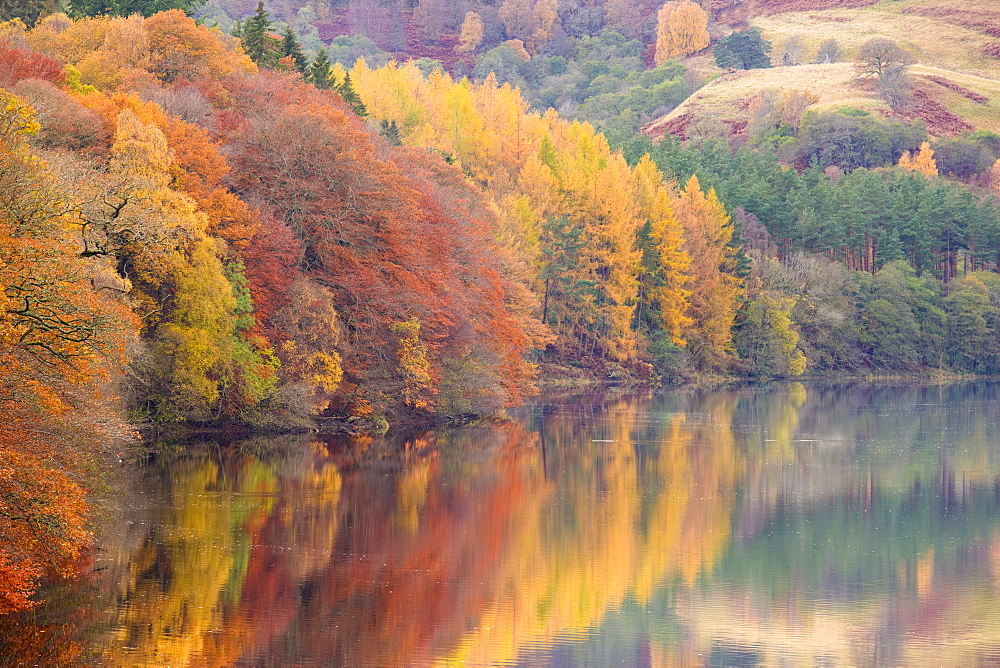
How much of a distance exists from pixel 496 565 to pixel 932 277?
300ft

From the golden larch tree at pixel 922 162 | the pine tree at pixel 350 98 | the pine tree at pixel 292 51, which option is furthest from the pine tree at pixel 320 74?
the golden larch tree at pixel 922 162

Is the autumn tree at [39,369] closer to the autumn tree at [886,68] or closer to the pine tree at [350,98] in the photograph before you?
the pine tree at [350,98]

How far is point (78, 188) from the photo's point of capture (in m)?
26.6

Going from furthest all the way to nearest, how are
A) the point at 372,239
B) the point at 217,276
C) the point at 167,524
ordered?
the point at 372,239 → the point at 217,276 → the point at 167,524

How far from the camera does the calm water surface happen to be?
21953 mm

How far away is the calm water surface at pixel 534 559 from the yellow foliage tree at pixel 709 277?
42.2 metres

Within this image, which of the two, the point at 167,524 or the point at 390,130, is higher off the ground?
the point at 390,130

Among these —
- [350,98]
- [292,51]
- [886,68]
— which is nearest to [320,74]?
[350,98]

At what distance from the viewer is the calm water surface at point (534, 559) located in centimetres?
2195

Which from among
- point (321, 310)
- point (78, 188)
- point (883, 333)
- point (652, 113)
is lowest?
point (883, 333)

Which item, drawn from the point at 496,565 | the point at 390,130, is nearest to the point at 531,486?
the point at 496,565

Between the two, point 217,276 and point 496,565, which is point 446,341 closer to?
point 217,276

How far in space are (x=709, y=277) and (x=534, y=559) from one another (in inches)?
2647

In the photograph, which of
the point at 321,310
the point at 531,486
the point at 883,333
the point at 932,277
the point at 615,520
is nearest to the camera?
the point at 615,520
